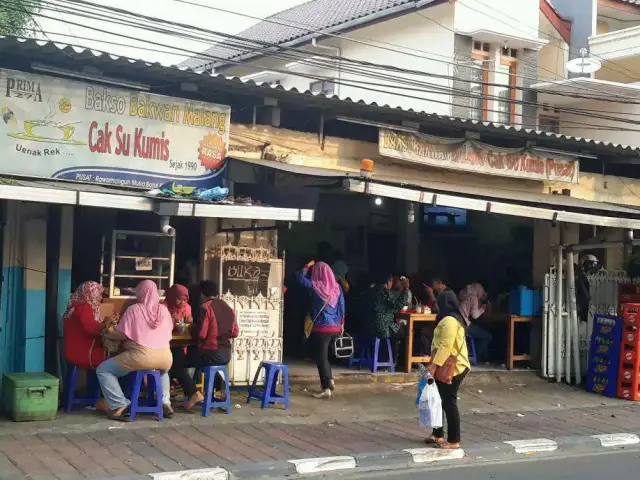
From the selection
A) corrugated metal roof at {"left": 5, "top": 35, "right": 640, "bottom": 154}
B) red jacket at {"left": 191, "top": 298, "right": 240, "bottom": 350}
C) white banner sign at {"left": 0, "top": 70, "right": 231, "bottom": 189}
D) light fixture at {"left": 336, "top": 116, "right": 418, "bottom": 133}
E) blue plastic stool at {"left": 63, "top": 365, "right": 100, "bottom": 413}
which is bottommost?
blue plastic stool at {"left": 63, "top": 365, "right": 100, "bottom": 413}

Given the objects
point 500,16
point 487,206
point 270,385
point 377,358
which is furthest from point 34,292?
point 500,16

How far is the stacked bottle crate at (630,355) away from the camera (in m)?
11.3

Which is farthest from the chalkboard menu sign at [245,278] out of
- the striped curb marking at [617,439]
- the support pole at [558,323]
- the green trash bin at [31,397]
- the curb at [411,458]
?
the support pole at [558,323]

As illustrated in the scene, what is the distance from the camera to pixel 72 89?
865cm

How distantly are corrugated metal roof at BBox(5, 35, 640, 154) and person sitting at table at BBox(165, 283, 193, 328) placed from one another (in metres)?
2.42

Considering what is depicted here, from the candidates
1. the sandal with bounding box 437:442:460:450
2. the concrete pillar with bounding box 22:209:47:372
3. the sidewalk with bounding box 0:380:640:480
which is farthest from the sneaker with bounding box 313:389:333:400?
the concrete pillar with bounding box 22:209:47:372

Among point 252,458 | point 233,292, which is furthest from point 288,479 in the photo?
point 233,292

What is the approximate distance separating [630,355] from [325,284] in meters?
4.81

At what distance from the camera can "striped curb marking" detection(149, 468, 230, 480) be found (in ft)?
20.8

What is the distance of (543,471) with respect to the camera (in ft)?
24.5

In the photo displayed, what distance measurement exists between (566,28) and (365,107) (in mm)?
15305

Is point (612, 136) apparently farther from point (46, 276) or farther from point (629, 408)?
point (46, 276)

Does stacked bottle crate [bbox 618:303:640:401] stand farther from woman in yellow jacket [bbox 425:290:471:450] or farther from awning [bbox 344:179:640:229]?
woman in yellow jacket [bbox 425:290:471:450]

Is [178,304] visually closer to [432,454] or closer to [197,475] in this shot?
[197,475]
